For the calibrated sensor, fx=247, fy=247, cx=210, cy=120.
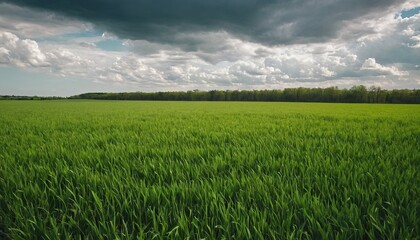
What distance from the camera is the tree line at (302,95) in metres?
91.8

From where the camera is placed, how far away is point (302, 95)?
103750 millimetres

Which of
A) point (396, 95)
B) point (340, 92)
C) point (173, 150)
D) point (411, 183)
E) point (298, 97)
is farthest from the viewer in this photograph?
point (298, 97)

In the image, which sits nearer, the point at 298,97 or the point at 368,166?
the point at 368,166

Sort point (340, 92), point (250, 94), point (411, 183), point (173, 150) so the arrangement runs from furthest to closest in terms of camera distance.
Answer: point (250, 94) → point (340, 92) → point (173, 150) → point (411, 183)

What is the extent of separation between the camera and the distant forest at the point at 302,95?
91812mm

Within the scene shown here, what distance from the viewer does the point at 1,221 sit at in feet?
7.60

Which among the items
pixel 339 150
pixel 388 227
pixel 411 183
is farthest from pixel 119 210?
pixel 339 150

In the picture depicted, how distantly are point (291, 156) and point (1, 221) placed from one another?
12.3 feet

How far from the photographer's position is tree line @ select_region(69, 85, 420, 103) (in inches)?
3615

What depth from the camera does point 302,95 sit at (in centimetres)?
10375

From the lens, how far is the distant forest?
91812 mm

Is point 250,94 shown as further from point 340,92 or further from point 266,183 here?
point 266,183

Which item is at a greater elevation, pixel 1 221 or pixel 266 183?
pixel 266 183

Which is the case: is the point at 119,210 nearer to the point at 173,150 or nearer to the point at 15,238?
the point at 15,238
